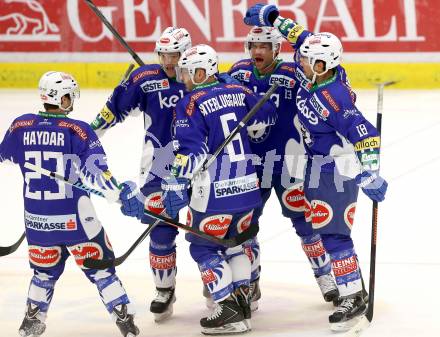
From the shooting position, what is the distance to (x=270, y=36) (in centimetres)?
627

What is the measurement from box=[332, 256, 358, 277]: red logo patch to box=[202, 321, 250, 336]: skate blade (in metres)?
0.56

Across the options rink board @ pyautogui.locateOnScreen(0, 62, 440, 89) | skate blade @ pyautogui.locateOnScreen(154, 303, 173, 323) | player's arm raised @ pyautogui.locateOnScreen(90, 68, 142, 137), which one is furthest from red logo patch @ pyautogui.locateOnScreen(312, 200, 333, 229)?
rink board @ pyautogui.locateOnScreen(0, 62, 440, 89)

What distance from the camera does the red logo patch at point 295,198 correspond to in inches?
249

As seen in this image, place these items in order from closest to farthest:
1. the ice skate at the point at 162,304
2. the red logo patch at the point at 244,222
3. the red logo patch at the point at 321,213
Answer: the red logo patch at the point at 321,213 < the red logo patch at the point at 244,222 < the ice skate at the point at 162,304

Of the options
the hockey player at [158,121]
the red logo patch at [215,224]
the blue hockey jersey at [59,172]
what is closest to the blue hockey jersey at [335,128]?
the red logo patch at [215,224]

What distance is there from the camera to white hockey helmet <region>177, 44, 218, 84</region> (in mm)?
5758

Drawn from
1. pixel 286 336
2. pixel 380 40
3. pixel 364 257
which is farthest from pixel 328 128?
pixel 380 40

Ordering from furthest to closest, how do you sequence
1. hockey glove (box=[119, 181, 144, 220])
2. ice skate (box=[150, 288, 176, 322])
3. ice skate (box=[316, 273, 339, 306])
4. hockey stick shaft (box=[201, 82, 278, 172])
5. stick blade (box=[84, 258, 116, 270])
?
1. ice skate (box=[316, 273, 339, 306])
2. ice skate (box=[150, 288, 176, 322])
3. hockey stick shaft (box=[201, 82, 278, 172])
4. stick blade (box=[84, 258, 116, 270])
5. hockey glove (box=[119, 181, 144, 220])

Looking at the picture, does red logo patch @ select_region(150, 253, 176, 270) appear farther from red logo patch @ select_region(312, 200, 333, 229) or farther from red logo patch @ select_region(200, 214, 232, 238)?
red logo patch @ select_region(312, 200, 333, 229)

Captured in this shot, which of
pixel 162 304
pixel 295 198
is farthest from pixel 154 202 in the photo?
pixel 295 198

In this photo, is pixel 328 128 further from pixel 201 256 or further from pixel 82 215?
pixel 82 215

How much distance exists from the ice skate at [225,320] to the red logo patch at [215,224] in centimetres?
37

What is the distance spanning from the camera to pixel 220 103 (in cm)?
576

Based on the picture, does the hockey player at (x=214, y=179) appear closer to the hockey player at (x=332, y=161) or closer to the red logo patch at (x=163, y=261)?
the hockey player at (x=332, y=161)
